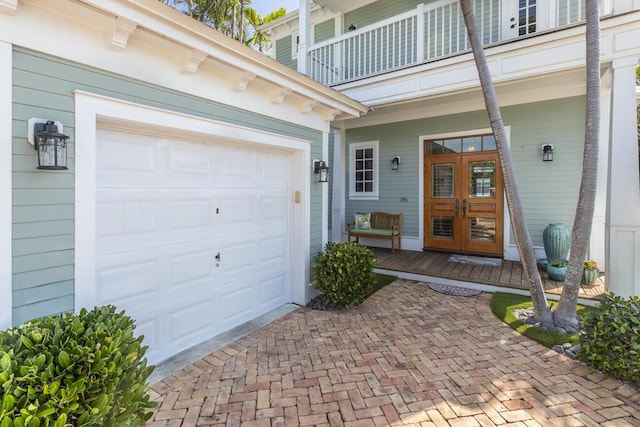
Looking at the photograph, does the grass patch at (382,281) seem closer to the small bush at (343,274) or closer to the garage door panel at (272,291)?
the small bush at (343,274)

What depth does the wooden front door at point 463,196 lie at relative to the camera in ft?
22.3

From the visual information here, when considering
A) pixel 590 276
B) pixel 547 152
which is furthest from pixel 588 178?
pixel 547 152

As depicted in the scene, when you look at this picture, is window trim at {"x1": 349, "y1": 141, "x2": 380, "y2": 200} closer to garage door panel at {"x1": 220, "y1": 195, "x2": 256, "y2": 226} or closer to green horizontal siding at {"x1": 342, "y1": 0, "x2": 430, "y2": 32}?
green horizontal siding at {"x1": 342, "y1": 0, "x2": 430, "y2": 32}

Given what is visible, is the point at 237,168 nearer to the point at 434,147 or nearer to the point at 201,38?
the point at 201,38

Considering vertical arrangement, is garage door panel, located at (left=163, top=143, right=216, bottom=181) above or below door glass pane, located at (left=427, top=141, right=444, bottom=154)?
below

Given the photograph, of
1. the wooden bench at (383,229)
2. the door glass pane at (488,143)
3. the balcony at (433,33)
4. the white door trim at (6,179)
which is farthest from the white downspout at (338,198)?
the white door trim at (6,179)

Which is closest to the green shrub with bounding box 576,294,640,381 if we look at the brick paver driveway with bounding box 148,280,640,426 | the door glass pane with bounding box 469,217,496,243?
the brick paver driveway with bounding box 148,280,640,426

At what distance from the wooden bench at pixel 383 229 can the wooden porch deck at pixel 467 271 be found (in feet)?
1.39

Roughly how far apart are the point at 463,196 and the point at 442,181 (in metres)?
0.58

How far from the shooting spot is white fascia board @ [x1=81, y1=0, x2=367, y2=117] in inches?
95.1

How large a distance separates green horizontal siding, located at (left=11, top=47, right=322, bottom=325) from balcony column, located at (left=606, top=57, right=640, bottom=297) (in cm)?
566

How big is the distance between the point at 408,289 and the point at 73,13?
17.5 ft

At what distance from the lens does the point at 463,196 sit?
7125mm

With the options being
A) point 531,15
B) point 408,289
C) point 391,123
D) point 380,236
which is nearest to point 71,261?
point 408,289
